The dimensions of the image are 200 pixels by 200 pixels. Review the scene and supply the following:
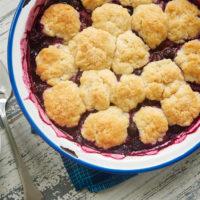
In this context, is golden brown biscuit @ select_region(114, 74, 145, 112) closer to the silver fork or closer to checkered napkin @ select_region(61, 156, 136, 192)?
checkered napkin @ select_region(61, 156, 136, 192)

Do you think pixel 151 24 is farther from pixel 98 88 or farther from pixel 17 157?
pixel 17 157

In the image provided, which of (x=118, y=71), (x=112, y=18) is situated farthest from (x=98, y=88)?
(x=112, y=18)

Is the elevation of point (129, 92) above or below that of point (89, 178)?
above

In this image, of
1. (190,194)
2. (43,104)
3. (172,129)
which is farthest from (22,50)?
(190,194)

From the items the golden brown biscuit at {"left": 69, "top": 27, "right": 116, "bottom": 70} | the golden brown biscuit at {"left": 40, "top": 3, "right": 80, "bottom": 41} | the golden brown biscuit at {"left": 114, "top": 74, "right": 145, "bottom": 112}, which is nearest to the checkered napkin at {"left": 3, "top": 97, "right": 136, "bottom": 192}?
the golden brown biscuit at {"left": 114, "top": 74, "right": 145, "bottom": 112}

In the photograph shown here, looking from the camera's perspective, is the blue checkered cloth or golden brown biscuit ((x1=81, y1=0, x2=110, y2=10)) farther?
the blue checkered cloth

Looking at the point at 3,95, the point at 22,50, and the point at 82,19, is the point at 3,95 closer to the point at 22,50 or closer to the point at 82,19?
the point at 22,50
